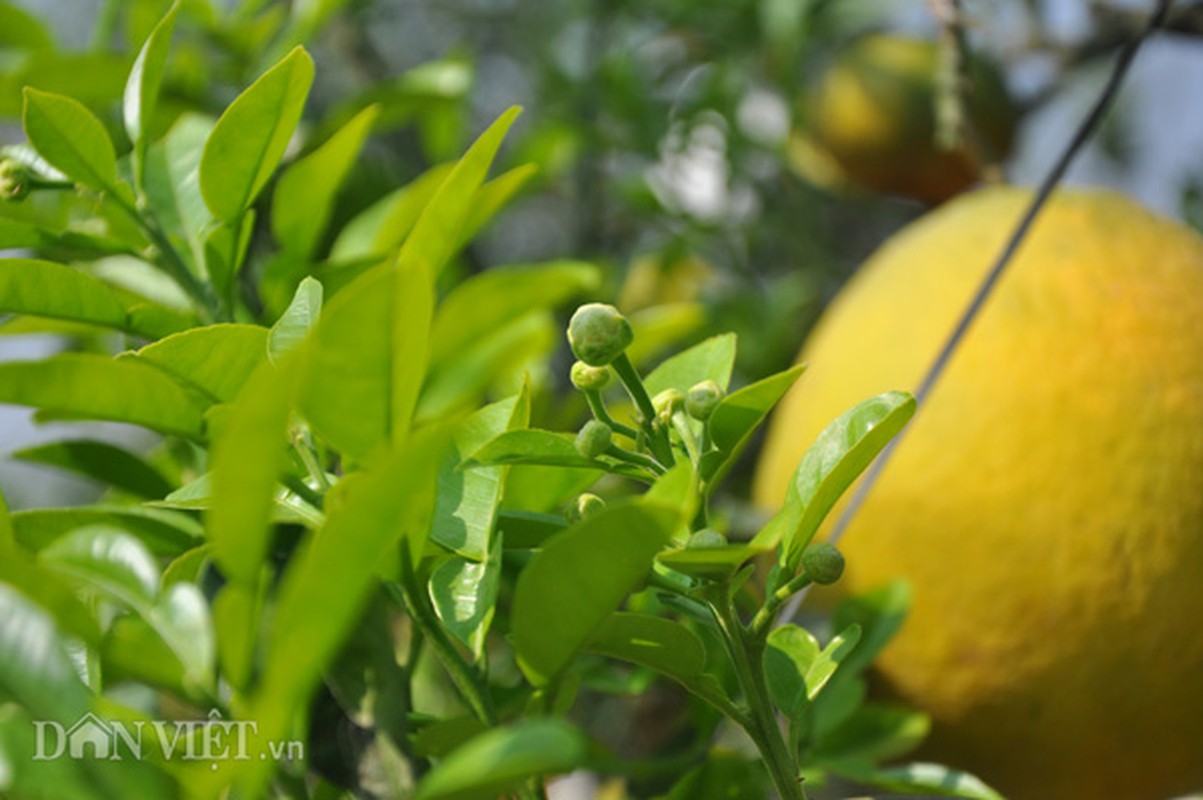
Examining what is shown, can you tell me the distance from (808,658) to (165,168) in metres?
0.26

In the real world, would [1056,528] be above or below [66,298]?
below

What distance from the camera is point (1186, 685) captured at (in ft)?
1.78

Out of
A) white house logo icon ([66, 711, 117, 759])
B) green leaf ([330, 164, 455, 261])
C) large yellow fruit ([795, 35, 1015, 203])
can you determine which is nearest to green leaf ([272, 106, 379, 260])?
green leaf ([330, 164, 455, 261])

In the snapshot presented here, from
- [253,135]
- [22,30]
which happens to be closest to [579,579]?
[253,135]

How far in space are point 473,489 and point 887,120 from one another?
2.86 ft

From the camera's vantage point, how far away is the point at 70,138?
1.09 ft

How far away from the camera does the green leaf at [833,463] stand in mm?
264

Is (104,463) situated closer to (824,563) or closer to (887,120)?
(824,563)

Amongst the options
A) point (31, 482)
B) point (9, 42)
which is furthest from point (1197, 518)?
point (31, 482)

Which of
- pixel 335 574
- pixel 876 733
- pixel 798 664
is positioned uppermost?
pixel 335 574

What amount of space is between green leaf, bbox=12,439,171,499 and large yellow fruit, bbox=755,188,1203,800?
329mm

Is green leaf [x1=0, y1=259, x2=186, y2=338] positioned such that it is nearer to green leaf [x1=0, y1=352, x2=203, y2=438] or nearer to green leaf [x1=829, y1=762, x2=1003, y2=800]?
green leaf [x1=0, y1=352, x2=203, y2=438]

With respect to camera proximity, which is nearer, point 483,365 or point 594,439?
point 594,439

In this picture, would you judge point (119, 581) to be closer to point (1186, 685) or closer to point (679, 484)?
point (679, 484)
